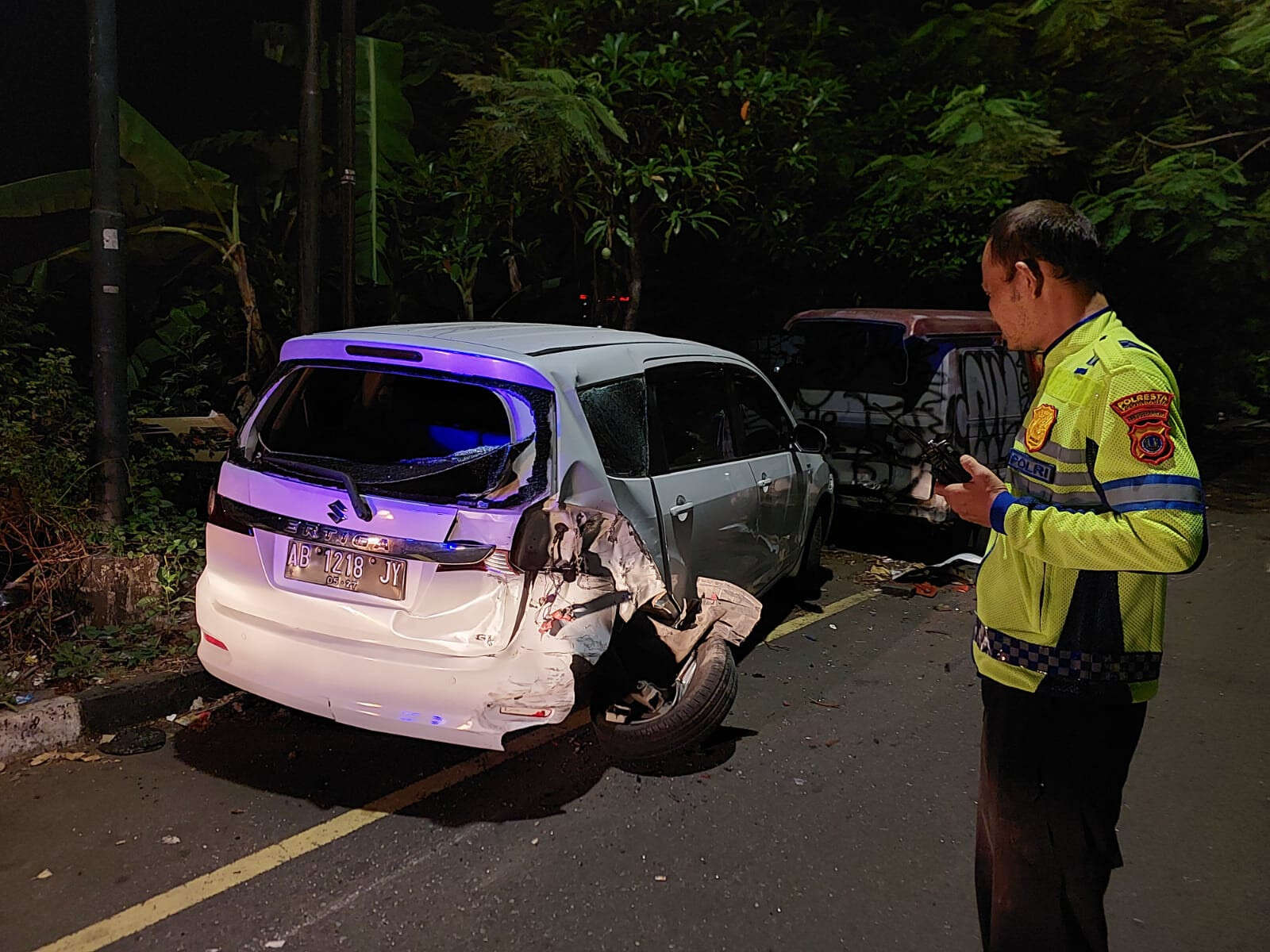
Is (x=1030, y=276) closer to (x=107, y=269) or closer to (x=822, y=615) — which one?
(x=822, y=615)

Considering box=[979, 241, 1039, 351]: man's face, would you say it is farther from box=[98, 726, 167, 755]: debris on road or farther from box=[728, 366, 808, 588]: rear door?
box=[98, 726, 167, 755]: debris on road

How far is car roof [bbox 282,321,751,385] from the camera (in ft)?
12.4

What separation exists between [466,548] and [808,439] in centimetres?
315

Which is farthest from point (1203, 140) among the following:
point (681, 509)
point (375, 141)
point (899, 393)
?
point (681, 509)

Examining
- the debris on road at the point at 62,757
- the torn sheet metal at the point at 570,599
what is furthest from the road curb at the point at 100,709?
the torn sheet metal at the point at 570,599

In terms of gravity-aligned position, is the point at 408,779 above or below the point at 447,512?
below

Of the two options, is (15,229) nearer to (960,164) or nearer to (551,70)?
(551,70)

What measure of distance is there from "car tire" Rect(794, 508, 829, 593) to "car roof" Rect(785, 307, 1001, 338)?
1895mm

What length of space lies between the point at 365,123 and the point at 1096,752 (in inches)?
356

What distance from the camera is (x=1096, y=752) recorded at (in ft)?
7.23

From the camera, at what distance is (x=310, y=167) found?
7.52m

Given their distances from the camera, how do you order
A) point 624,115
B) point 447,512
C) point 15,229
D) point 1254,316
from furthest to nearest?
point 1254,316
point 15,229
point 624,115
point 447,512

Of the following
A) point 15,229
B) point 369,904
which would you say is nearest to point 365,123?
point 15,229

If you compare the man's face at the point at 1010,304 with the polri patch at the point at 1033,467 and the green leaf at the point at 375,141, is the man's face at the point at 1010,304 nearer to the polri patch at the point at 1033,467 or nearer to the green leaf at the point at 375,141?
the polri patch at the point at 1033,467
